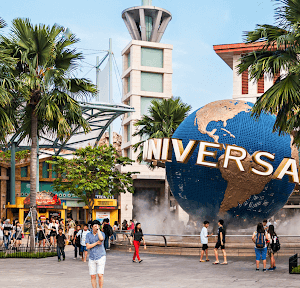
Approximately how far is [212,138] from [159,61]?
41854 mm

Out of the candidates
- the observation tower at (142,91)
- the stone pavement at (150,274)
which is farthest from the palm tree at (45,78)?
the observation tower at (142,91)

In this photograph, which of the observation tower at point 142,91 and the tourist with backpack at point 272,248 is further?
the observation tower at point 142,91

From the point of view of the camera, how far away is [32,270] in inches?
589

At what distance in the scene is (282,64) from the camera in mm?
13875

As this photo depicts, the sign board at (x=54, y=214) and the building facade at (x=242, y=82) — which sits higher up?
the building facade at (x=242, y=82)

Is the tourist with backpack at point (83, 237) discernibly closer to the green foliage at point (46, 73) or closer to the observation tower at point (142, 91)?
the green foliage at point (46, 73)

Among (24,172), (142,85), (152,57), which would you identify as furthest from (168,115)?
(152,57)

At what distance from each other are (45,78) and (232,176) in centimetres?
814

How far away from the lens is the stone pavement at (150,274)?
11797mm

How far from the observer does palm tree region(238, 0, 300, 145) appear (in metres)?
12.9

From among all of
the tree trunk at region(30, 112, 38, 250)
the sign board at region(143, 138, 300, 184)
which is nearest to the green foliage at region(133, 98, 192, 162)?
the sign board at region(143, 138, 300, 184)

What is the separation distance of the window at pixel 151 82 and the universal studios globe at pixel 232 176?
38.9 m

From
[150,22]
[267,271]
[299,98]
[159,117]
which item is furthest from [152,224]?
[150,22]

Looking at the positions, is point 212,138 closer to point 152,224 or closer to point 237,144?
point 237,144
